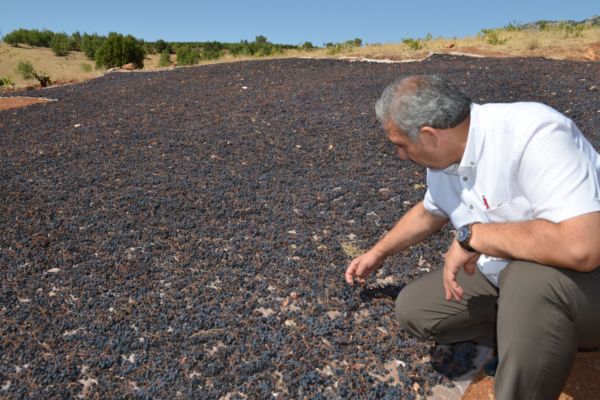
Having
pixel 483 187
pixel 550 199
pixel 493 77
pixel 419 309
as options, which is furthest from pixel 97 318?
pixel 493 77

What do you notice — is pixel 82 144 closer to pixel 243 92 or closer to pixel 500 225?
pixel 243 92

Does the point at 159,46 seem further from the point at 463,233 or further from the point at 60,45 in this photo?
the point at 463,233

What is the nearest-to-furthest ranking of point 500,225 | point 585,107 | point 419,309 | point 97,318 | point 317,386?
1. point 500,225
2. point 317,386
3. point 419,309
4. point 97,318
5. point 585,107

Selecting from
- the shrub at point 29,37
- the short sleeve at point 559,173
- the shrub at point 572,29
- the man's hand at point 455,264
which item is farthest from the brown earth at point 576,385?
the shrub at point 29,37

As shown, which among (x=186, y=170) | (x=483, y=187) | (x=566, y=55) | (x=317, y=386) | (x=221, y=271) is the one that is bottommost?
(x=317, y=386)

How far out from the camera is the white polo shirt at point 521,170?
215 cm

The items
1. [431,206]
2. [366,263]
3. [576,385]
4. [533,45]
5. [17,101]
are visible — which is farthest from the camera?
[533,45]

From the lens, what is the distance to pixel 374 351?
10.5 feet

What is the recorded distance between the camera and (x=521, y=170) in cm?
234

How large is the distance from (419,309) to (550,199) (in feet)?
3.99

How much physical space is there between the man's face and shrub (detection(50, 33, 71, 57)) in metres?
56.3

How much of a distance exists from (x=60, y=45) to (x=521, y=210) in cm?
5807

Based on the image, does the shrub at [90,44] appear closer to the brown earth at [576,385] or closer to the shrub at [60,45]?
the shrub at [60,45]

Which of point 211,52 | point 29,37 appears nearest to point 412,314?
point 211,52
